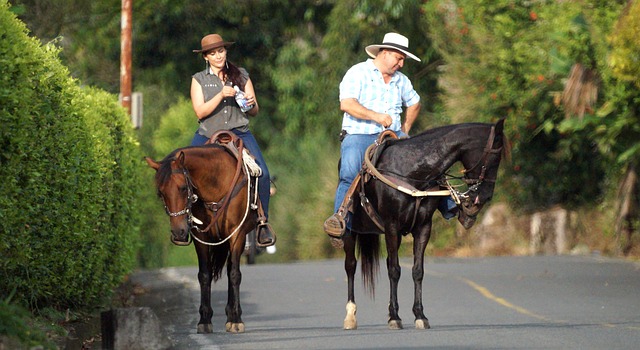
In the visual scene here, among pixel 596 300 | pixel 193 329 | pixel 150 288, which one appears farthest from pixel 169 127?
pixel 193 329

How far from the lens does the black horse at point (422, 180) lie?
1295 centimetres

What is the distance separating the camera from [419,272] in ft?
42.9

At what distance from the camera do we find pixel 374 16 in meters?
35.8

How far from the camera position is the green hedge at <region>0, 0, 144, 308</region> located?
10.6 m

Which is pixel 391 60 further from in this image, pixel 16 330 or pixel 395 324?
pixel 16 330

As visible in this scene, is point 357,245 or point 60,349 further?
point 357,245

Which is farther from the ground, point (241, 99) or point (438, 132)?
point (241, 99)

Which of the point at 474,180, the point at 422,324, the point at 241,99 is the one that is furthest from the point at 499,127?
the point at 241,99

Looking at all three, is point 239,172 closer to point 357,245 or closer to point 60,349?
point 357,245

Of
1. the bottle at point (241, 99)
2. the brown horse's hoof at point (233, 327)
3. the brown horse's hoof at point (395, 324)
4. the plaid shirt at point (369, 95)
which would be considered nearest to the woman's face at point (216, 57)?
the bottle at point (241, 99)

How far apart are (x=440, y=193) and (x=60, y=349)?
12.6 feet

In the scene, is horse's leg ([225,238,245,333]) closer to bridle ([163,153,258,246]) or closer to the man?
bridle ([163,153,258,246])

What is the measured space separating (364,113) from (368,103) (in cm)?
23

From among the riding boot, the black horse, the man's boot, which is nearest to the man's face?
the black horse
